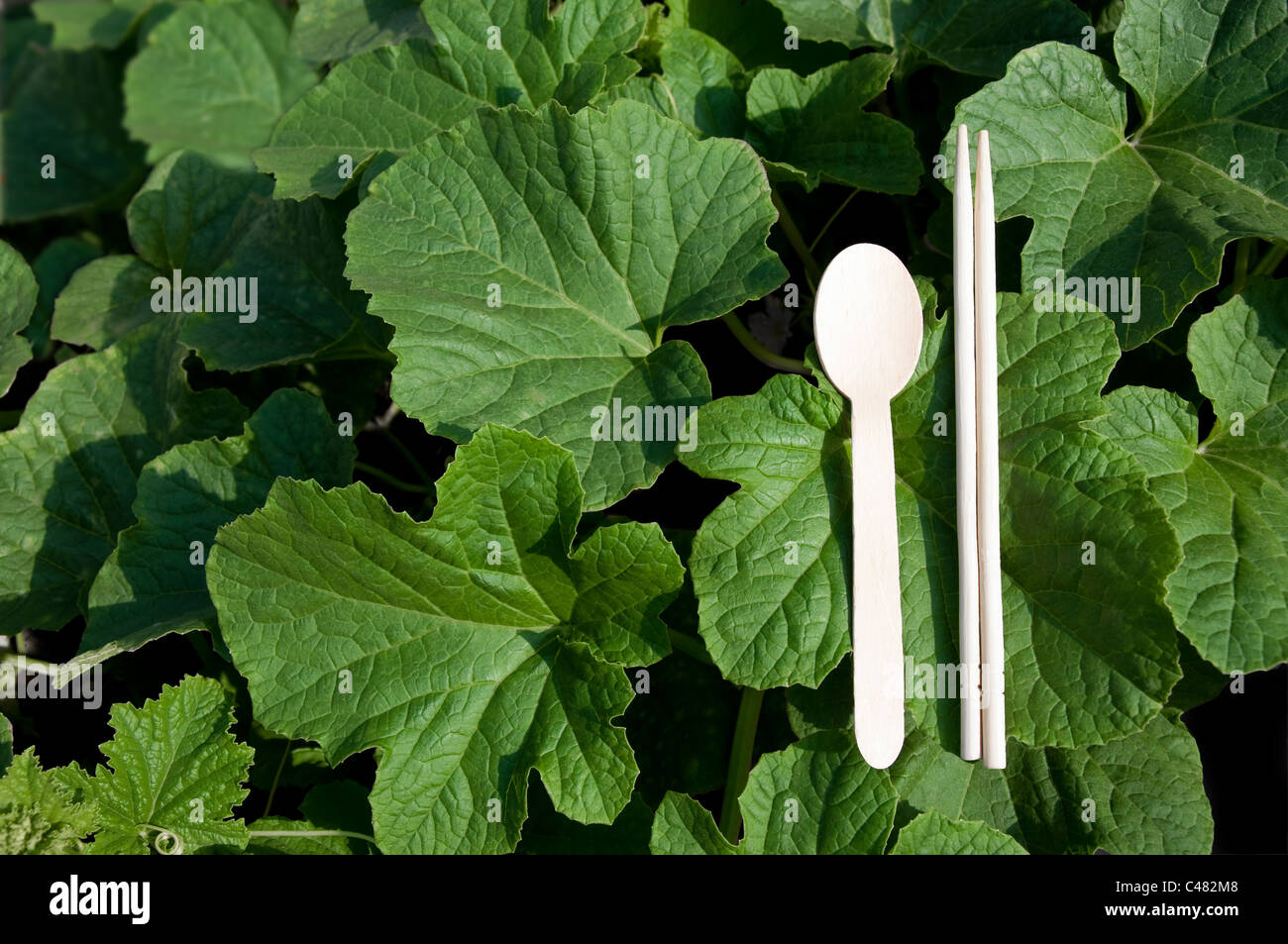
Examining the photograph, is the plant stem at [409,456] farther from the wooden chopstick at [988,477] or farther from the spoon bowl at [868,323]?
the wooden chopstick at [988,477]

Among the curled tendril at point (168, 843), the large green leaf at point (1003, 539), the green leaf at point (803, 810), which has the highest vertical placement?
the large green leaf at point (1003, 539)

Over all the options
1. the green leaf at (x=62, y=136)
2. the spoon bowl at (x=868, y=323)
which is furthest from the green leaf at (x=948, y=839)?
the green leaf at (x=62, y=136)

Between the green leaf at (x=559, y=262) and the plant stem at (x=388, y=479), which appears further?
the plant stem at (x=388, y=479)

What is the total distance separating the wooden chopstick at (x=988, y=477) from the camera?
5.22 feet

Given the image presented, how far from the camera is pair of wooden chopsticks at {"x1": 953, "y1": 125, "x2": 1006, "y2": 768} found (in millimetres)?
1594

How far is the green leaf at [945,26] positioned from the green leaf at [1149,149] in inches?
6.8

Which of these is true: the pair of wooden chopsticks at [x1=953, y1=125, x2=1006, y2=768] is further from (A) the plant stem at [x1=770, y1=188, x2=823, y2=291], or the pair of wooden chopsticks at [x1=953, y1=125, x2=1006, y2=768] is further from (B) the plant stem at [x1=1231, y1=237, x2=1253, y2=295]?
(B) the plant stem at [x1=1231, y1=237, x2=1253, y2=295]

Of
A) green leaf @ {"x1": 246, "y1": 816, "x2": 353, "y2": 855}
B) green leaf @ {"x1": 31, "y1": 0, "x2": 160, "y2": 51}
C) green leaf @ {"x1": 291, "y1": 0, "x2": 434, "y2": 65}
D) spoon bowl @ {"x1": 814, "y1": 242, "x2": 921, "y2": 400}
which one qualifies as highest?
green leaf @ {"x1": 31, "y1": 0, "x2": 160, "y2": 51}

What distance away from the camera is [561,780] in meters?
1.65

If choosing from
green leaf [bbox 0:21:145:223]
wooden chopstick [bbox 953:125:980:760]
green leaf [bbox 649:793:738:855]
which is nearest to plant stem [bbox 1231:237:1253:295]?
wooden chopstick [bbox 953:125:980:760]

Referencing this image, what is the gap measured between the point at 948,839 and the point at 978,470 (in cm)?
56

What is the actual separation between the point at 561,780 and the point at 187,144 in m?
2.16

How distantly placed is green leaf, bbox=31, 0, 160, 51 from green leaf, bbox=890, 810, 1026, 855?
304cm
